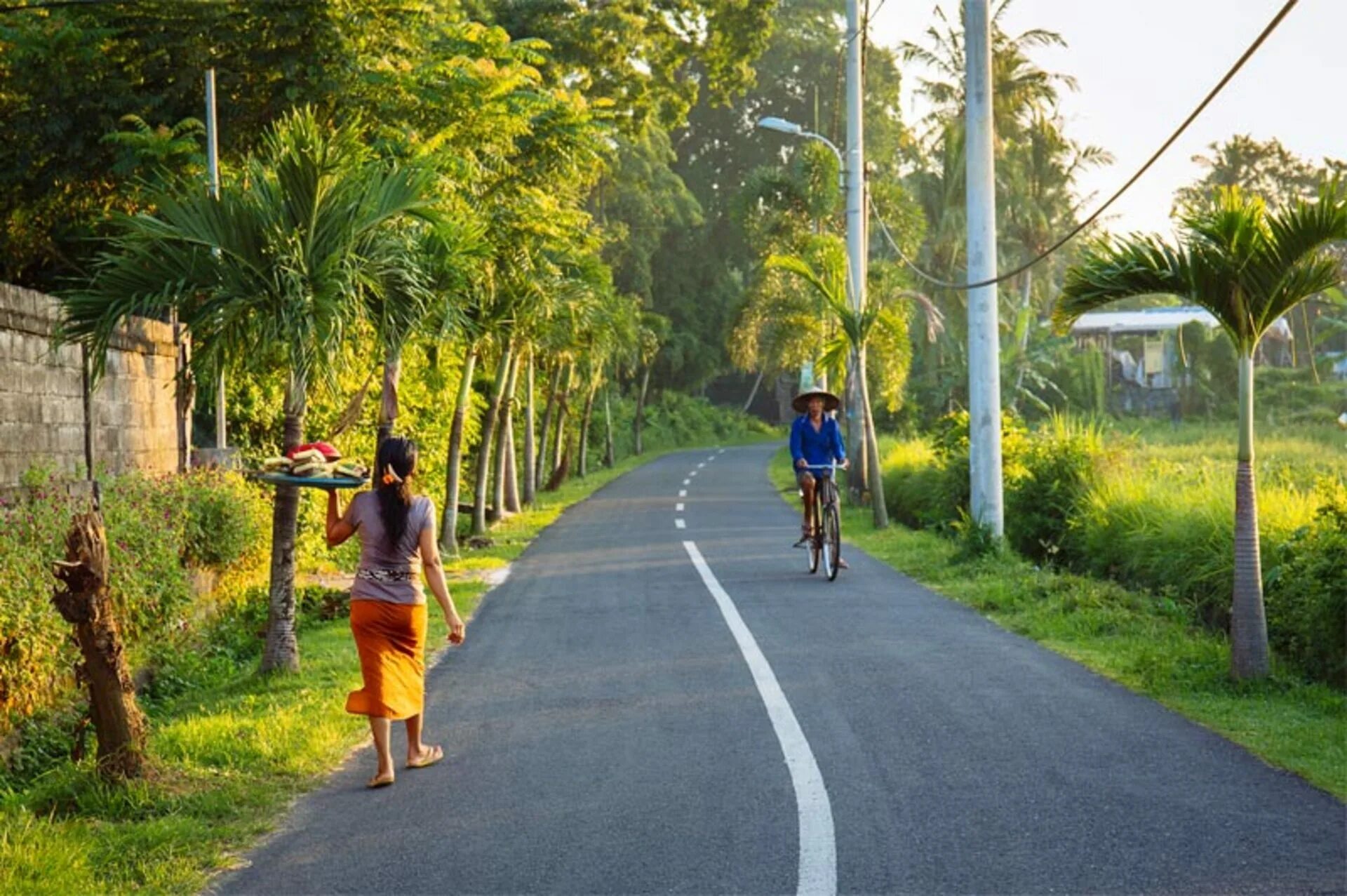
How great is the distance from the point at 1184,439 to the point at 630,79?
21380mm

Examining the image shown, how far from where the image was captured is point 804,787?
7047 millimetres

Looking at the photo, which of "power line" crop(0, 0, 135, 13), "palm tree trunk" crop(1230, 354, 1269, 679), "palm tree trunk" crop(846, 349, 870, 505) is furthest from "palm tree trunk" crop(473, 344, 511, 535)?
"palm tree trunk" crop(1230, 354, 1269, 679)

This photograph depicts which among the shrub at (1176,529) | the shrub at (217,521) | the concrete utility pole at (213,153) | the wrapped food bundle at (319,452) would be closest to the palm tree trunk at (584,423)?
the concrete utility pole at (213,153)

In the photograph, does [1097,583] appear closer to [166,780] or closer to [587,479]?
[166,780]

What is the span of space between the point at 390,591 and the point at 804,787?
7.72 feet

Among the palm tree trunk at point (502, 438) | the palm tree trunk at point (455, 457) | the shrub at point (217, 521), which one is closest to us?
the shrub at point (217, 521)

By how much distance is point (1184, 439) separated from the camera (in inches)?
1618

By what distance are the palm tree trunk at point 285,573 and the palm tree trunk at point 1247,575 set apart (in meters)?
6.54

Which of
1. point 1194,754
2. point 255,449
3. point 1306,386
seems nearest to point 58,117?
point 255,449

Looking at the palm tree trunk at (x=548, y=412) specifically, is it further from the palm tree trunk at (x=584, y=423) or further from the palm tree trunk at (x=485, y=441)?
the palm tree trunk at (x=485, y=441)

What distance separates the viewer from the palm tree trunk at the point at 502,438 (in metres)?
29.5

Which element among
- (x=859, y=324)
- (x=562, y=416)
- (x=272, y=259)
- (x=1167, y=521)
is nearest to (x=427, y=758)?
(x=272, y=259)

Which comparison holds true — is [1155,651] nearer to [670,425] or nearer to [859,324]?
[859,324]

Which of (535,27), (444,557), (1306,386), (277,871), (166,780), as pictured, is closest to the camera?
(277,871)
